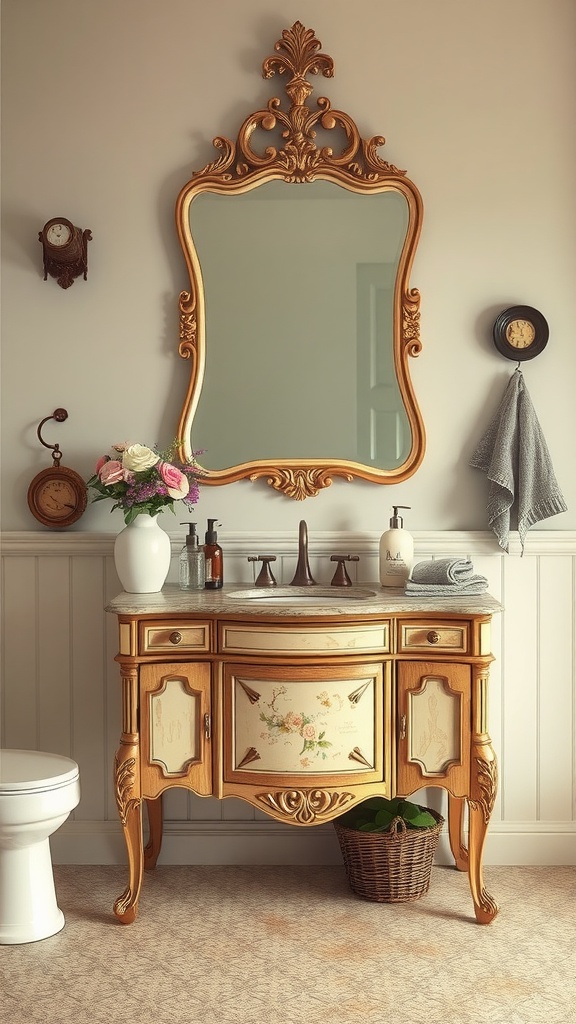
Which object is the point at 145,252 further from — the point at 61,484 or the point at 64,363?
the point at 61,484

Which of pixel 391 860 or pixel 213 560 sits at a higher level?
pixel 213 560

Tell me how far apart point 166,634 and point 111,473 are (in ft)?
1.58

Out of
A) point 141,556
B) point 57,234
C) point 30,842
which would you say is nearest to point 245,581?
point 141,556

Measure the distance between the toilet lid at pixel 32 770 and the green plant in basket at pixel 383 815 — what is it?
79 centimetres

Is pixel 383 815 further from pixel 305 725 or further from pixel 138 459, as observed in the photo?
pixel 138 459

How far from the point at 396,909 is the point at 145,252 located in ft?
6.78

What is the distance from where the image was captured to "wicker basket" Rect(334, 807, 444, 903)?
2.57 metres

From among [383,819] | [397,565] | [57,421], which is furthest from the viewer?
[57,421]

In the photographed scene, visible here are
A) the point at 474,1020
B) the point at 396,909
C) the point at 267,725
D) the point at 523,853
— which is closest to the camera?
the point at 474,1020

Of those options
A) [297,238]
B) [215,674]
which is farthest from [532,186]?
[215,674]

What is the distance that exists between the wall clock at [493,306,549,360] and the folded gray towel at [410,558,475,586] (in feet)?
2.40

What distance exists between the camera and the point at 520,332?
9.54 feet

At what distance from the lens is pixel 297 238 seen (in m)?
2.92

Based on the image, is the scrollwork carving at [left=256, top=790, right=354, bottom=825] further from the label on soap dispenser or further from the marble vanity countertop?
the label on soap dispenser
